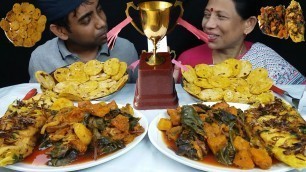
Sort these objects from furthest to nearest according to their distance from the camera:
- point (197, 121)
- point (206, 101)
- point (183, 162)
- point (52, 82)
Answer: point (52, 82) < point (206, 101) < point (197, 121) < point (183, 162)

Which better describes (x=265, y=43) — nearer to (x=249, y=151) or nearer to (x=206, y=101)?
(x=206, y=101)

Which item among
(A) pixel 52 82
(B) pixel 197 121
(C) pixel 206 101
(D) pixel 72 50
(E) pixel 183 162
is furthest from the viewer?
(D) pixel 72 50

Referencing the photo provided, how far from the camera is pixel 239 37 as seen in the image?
92.2 inches

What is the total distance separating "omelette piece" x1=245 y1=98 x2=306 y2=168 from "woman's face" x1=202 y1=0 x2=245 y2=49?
1048mm

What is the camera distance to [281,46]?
2445 millimetres

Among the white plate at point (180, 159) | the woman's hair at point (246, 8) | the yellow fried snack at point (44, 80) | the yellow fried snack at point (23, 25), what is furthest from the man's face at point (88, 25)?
the white plate at point (180, 159)

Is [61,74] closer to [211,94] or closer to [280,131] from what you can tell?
[211,94]

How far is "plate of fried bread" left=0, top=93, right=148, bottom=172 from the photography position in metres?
1.04

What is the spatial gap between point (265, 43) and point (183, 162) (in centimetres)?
167

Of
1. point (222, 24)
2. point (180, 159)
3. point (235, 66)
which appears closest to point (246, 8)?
point (222, 24)

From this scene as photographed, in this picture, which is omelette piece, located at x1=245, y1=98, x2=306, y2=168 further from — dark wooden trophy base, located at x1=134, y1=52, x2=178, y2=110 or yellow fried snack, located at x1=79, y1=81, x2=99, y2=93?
yellow fried snack, located at x1=79, y1=81, x2=99, y2=93

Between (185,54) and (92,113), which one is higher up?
(92,113)

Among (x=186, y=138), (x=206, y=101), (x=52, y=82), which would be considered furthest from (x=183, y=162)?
(x=52, y=82)

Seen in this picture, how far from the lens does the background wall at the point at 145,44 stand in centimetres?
230
